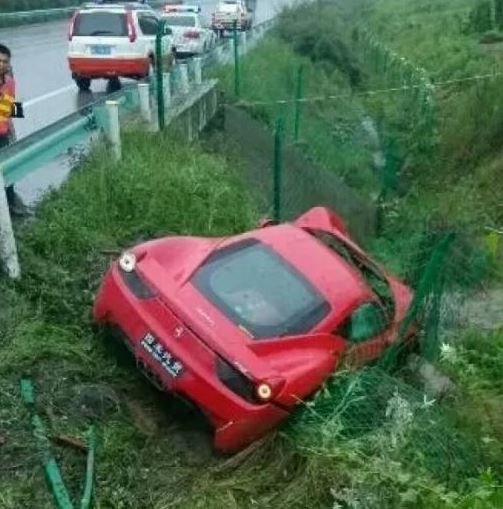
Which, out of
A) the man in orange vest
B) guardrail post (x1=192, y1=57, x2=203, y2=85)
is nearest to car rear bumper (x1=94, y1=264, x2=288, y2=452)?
the man in orange vest

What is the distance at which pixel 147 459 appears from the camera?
569 cm

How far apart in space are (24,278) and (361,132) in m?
14.1

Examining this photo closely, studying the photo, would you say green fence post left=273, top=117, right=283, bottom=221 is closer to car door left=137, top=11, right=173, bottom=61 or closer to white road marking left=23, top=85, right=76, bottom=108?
white road marking left=23, top=85, right=76, bottom=108

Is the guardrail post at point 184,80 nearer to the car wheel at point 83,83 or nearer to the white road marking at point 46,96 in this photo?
the white road marking at point 46,96

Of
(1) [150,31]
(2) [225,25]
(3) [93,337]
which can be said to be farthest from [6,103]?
(2) [225,25]

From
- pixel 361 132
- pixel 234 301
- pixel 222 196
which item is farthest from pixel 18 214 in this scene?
pixel 361 132

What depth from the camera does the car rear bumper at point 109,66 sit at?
18.0 meters

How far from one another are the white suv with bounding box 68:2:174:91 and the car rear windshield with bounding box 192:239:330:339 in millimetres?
12065

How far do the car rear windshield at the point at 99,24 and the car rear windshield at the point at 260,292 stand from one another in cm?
1262

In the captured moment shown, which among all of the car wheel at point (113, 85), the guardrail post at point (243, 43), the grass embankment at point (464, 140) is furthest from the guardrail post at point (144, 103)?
the guardrail post at point (243, 43)

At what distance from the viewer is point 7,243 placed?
23.7ft

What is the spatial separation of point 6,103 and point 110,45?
946 centimetres

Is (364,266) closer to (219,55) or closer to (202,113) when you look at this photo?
(202,113)

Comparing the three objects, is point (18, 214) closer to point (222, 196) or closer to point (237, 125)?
point (222, 196)
